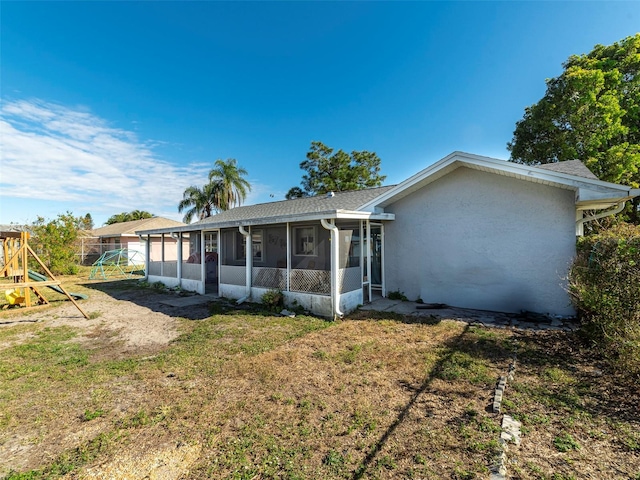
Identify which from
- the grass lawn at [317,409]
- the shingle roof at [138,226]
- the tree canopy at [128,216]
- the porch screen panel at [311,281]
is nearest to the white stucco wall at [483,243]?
the grass lawn at [317,409]

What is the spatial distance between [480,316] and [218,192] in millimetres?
25529

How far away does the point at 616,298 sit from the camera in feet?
14.6

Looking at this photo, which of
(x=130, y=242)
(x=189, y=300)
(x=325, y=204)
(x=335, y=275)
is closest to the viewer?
(x=335, y=275)

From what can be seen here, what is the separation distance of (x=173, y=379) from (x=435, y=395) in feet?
13.0

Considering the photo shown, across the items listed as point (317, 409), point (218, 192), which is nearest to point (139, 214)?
point (218, 192)

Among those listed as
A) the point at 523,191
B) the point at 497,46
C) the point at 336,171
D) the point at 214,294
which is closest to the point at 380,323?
the point at 523,191

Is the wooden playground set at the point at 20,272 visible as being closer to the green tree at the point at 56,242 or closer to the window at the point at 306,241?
the window at the point at 306,241

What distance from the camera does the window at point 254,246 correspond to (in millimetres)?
13055

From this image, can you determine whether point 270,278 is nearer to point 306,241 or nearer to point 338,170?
point 306,241

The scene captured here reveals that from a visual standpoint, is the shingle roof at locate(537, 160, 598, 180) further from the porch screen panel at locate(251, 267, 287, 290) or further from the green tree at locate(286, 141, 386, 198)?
the green tree at locate(286, 141, 386, 198)

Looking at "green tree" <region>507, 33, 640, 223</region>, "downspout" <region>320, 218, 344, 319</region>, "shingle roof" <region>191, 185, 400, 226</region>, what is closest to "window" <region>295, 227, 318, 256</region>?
"shingle roof" <region>191, 185, 400, 226</region>

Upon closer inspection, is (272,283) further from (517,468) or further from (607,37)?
(607,37)

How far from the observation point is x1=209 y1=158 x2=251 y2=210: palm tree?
90.0ft

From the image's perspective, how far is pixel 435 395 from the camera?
3.78m
